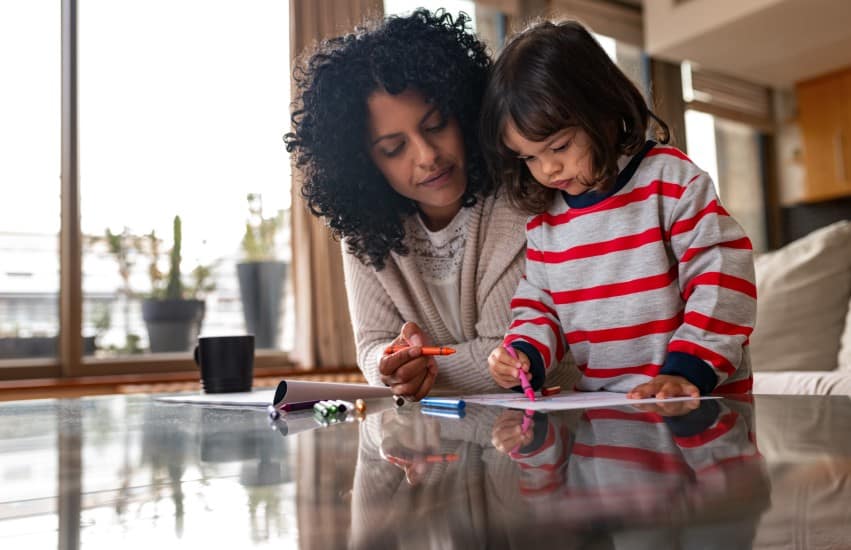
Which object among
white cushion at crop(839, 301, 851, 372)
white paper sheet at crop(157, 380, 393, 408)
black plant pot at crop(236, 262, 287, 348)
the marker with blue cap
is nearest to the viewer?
the marker with blue cap

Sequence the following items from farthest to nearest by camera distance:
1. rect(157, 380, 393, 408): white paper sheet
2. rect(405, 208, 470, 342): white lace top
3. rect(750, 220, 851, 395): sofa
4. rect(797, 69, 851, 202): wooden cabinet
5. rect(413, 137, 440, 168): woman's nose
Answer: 1. rect(797, 69, 851, 202): wooden cabinet
2. rect(750, 220, 851, 395): sofa
3. rect(405, 208, 470, 342): white lace top
4. rect(413, 137, 440, 168): woman's nose
5. rect(157, 380, 393, 408): white paper sheet

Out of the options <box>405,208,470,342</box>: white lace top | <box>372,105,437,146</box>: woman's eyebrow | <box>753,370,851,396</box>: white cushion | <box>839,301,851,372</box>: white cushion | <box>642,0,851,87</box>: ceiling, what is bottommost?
<box>753,370,851,396</box>: white cushion

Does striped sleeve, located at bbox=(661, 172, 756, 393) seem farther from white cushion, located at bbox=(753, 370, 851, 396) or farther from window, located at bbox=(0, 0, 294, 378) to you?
window, located at bbox=(0, 0, 294, 378)

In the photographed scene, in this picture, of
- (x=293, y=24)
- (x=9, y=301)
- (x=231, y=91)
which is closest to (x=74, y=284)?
(x=9, y=301)

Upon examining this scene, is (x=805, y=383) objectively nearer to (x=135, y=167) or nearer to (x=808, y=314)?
(x=808, y=314)

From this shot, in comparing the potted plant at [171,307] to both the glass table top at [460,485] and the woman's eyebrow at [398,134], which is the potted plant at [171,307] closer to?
the woman's eyebrow at [398,134]

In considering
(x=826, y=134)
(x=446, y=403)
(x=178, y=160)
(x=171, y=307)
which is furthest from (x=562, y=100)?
(x=826, y=134)

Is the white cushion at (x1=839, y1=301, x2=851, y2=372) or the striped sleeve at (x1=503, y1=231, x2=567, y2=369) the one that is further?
the white cushion at (x1=839, y1=301, x2=851, y2=372)

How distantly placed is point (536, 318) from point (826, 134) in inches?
186

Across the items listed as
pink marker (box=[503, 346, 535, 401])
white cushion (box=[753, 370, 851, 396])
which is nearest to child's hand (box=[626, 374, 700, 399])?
pink marker (box=[503, 346, 535, 401])

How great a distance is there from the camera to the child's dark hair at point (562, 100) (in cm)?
118

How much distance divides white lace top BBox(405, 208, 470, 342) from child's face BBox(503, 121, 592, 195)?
240mm

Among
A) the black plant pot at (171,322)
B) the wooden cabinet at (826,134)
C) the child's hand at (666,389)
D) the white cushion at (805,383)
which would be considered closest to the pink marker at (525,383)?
the child's hand at (666,389)

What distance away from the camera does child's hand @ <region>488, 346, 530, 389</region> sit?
1052 millimetres
